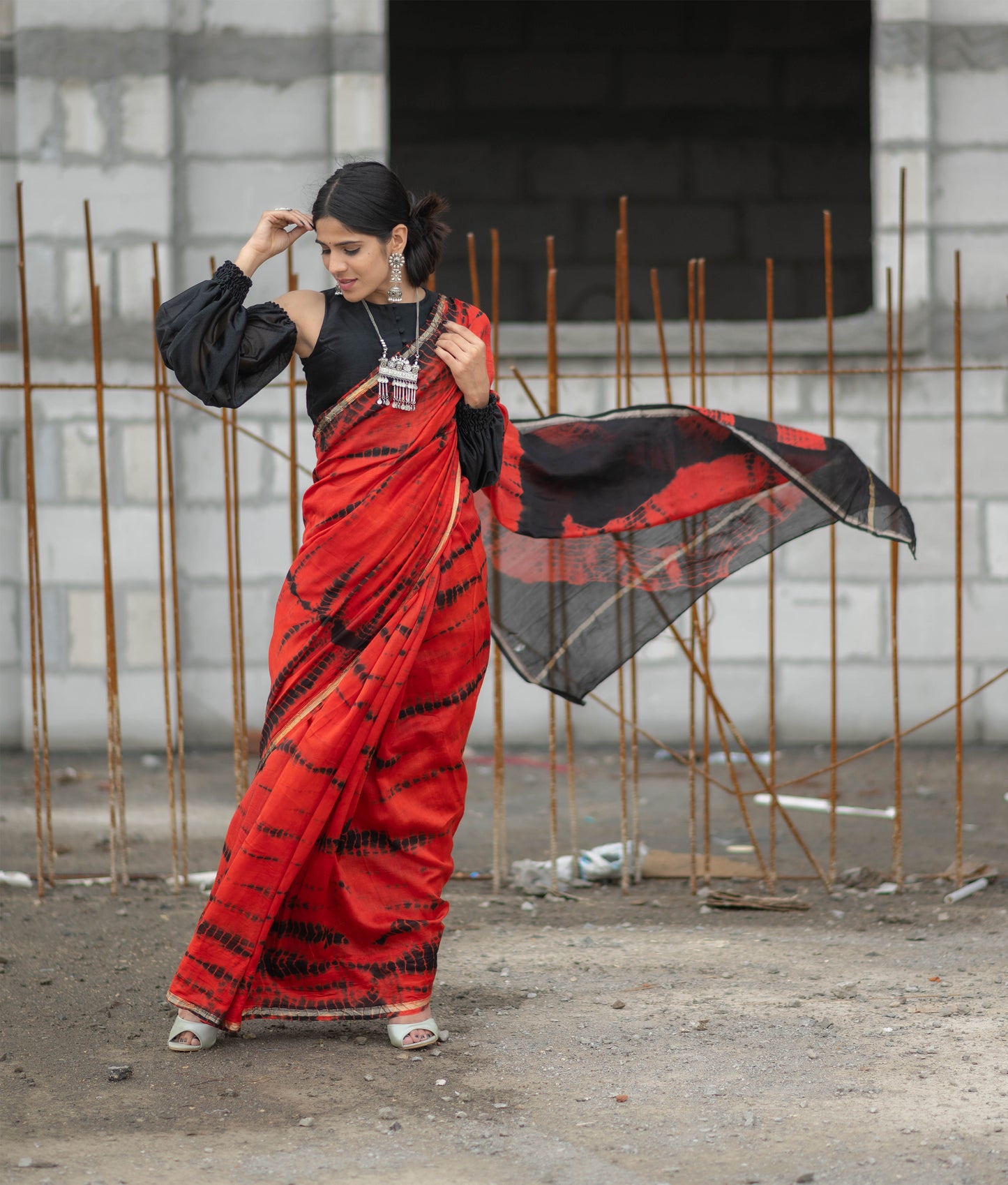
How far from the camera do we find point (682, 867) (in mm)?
4074

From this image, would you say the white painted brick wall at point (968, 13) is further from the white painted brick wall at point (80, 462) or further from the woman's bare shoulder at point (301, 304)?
the woman's bare shoulder at point (301, 304)

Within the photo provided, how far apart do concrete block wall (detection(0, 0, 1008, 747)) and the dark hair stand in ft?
10.7

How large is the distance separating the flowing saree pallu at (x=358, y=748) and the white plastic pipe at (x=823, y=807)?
2433 millimetres

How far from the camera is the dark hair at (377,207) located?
2.60 meters

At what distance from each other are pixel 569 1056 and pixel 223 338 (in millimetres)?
1473

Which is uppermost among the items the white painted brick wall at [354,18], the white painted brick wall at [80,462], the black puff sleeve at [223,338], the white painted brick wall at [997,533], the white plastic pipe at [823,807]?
the white painted brick wall at [354,18]

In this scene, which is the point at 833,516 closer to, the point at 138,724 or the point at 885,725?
the point at 885,725

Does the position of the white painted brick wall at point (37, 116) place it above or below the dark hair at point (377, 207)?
above

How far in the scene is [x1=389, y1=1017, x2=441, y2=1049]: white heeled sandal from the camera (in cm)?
269

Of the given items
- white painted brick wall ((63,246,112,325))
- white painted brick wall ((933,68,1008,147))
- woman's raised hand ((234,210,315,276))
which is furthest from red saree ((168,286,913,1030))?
white painted brick wall ((933,68,1008,147))

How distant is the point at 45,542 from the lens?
5984mm

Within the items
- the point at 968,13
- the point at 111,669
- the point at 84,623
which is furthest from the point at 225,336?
the point at 968,13

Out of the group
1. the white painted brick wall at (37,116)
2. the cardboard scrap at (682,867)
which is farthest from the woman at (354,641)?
the white painted brick wall at (37,116)

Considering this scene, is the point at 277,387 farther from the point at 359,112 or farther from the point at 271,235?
the point at 271,235
